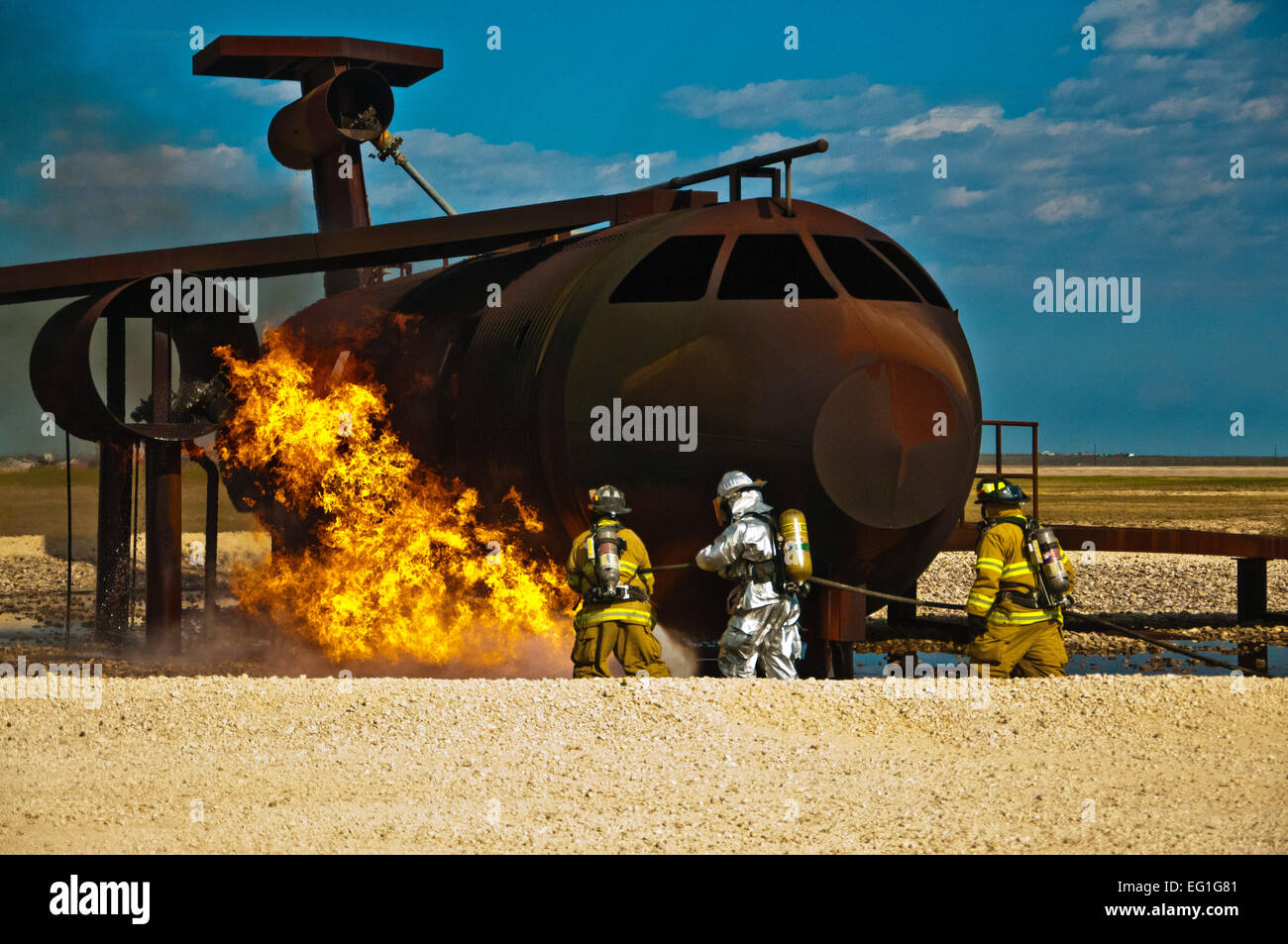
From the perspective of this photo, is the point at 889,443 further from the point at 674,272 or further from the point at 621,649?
the point at 621,649

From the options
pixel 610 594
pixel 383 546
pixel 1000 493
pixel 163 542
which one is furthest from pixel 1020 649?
pixel 163 542

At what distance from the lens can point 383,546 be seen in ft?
39.4

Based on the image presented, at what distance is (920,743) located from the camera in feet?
27.2

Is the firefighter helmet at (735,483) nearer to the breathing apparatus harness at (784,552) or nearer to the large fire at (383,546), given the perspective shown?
the breathing apparatus harness at (784,552)

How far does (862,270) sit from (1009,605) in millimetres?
2654

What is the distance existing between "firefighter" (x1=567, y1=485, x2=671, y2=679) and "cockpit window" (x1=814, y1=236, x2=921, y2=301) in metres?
2.31

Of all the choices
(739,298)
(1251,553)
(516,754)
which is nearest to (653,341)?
(739,298)

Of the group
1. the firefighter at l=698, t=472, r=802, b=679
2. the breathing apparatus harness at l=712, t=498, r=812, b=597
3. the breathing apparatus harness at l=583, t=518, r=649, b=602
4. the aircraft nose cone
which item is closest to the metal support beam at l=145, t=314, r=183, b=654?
the breathing apparatus harness at l=583, t=518, r=649, b=602

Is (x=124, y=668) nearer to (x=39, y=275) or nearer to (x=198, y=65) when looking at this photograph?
(x=39, y=275)

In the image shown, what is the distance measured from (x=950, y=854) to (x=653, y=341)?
15.3 feet

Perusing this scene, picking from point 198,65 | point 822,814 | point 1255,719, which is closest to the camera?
point 822,814

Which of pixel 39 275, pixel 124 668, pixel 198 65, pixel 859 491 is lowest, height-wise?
pixel 124 668

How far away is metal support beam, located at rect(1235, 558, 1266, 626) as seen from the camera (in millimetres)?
17047

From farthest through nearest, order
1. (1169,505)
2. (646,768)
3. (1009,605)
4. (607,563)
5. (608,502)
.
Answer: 1. (1169,505)
2. (1009,605)
3. (608,502)
4. (607,563)
5. (646,768)
